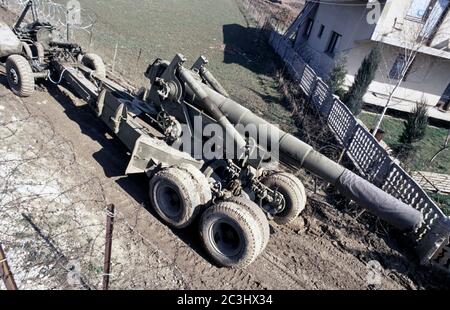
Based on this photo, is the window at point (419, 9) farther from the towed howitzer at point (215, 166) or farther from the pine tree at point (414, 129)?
the towed howitzer at point (215, 166)

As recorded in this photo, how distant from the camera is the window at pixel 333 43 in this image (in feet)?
63.9

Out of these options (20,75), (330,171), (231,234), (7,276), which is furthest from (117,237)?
(20,75)

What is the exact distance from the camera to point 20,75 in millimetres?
9148

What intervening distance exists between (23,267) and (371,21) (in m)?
16.2

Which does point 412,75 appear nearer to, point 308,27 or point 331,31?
point 331,31

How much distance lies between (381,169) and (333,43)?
12322 mm

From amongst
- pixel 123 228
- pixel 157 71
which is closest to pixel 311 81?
pixel 157 71

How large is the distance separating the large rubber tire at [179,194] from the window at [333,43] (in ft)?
50.0

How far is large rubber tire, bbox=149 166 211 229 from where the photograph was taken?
6449 mm

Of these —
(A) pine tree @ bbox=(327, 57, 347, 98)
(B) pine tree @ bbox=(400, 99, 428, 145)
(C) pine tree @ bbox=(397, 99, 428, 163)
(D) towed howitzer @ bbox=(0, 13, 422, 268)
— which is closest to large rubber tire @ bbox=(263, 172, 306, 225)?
(D) towed howitzer @ bbox=(0, 13, 422, 268)

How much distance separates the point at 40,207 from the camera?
21.3ft

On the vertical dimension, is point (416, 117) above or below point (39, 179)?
above

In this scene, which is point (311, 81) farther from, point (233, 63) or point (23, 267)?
point (23, 267)

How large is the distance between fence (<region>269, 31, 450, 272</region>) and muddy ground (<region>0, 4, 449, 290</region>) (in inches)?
20.1
